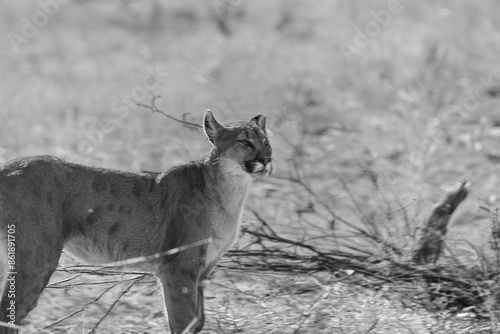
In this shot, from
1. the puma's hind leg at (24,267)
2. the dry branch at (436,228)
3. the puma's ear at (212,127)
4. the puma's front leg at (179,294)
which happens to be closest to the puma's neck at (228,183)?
the puma's ear at (212,127)

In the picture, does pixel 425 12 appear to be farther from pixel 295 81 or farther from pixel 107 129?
pixel 107 129

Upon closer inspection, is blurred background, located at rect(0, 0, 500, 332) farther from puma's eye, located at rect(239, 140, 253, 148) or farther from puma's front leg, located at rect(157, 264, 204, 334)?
puma's front leg, located at rect(157, 264, 204, 334)

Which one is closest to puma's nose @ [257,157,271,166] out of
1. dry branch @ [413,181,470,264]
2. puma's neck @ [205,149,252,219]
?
puma's neck @ [205,149,252,219]

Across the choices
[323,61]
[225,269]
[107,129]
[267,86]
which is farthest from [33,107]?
[225,269]

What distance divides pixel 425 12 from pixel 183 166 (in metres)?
9.65

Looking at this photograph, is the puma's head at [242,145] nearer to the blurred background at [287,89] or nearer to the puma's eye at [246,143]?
the puma's eye at [246,143]

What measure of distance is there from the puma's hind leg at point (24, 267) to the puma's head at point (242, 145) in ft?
3.33

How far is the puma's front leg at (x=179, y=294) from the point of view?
5.85 meters

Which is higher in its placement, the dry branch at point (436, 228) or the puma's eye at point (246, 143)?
the puma's eye at point (246, 143)

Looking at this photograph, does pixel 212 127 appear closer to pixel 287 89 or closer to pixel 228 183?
pixel 228 183

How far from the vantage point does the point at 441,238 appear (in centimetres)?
684

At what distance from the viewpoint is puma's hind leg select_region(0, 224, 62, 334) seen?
217 inches

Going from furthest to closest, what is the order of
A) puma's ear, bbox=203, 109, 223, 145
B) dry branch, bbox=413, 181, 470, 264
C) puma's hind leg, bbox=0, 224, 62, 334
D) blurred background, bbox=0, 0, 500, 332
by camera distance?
blurred background, bbox=0, 0, 500, 332, dry branch, bbox=413, 181, 470, 264, puma's ear, bbox=203, 109, 223, 145, puma's hind leg, bbox=0, 224, 62, 334

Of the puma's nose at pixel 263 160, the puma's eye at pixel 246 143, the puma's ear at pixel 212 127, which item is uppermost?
the puma's ear at pixel 212 127
